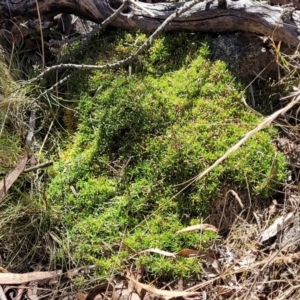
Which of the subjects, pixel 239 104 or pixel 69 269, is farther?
pixel 239 104

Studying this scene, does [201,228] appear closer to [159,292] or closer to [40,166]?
[159,292]

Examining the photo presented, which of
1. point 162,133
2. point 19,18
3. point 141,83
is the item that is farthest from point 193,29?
point 19,18

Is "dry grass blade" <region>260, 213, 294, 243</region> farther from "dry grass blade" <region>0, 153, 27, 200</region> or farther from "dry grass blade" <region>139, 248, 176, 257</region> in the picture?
"dry grass blade" <region>0, 153, 27, 200</region>

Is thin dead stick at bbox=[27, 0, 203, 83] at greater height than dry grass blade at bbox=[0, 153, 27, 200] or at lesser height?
greater

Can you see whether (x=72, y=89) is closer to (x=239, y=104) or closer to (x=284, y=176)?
(x=239, y=104)

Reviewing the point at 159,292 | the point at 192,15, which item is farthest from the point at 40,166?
the point at 192,15

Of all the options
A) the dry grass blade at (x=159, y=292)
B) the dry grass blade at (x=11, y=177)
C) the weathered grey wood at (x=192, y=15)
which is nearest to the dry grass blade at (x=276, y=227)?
the dry grass blade at (x=159, y=292)

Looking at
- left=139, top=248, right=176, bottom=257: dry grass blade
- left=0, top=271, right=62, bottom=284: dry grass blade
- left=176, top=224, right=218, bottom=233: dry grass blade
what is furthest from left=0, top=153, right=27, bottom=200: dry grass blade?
left=176, top=224, right=218, bottom=233: dry grass blade
